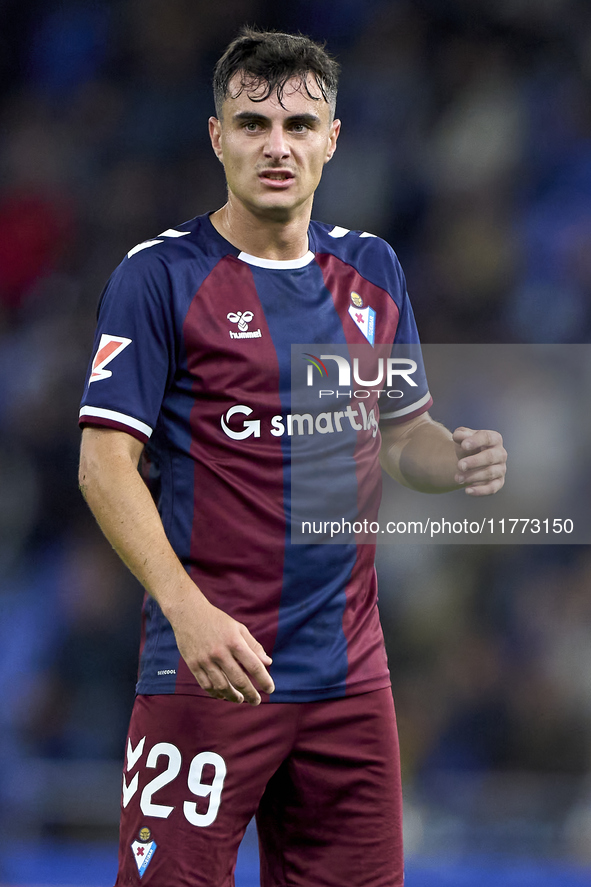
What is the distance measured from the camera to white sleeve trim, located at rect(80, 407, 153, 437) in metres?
1.49

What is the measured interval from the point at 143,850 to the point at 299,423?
0.71m

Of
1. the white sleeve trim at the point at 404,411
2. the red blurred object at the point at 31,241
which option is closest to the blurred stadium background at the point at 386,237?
the red blurred object at the point at 31,241

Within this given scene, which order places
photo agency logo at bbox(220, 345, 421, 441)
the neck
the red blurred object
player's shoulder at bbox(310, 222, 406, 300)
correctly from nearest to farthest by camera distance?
photo agency logo at bbox(220, 345, 421, 441) → the neck → player's shoulder at bbox(310, 222, 406, 300) → the red blurred object

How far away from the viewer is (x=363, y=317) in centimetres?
177

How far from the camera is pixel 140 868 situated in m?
1.49

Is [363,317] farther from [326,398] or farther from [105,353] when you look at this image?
[105,353]

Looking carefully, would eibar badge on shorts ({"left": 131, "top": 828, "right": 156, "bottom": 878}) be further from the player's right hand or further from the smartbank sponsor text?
the smartbank sponsor text

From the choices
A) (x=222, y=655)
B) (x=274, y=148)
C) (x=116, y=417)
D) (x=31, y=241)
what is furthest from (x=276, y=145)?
(x=31, y=241)

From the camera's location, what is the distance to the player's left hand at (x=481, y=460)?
62.2 inches

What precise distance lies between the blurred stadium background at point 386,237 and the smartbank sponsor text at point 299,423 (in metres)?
1.88

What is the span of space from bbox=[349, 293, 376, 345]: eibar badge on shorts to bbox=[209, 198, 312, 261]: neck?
0.14 m

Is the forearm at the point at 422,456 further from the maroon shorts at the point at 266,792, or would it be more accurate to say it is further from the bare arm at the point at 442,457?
the maroon shorts at the point at 266,792

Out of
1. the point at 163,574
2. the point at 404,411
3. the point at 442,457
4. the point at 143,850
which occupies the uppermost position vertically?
the point at 404,411

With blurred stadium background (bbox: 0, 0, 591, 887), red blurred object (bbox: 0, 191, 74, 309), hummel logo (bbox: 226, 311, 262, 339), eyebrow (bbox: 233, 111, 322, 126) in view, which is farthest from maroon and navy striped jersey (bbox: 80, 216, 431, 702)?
red blurred object (bbox: 0, 191, 74, 309)
